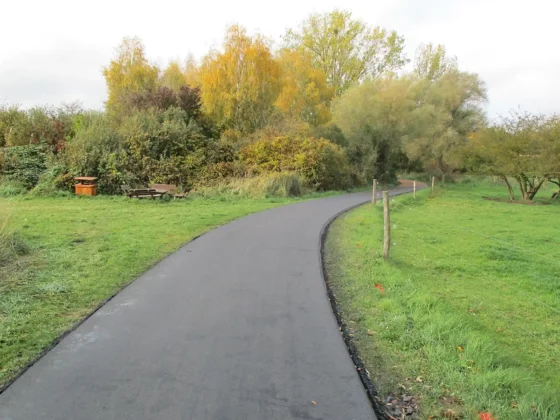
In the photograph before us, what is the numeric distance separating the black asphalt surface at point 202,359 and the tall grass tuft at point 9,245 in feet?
8.14

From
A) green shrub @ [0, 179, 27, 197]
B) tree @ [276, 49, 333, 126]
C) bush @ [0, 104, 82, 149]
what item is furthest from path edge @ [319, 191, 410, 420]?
tree @ [276, 49, 333, 126]

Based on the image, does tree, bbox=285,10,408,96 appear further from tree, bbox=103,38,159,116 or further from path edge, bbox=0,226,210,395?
path edge, bbox=0,226,210,395

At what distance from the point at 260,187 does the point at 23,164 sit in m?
11.1

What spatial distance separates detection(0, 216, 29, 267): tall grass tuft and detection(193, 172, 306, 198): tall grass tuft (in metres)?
10.8

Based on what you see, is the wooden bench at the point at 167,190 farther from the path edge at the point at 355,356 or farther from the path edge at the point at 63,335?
the path edge at the point at 355,356

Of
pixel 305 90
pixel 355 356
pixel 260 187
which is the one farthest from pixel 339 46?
pixel 355 356

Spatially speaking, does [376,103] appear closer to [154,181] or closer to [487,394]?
[154,181]

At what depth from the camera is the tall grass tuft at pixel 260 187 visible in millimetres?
18703

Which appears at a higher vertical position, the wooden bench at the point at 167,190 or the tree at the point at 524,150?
the tree at the point at 524,150

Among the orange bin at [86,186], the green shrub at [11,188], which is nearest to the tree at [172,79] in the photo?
the orange bin at [86,186]

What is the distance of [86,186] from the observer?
18.5 metres

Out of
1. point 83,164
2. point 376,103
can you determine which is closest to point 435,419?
point 83,164

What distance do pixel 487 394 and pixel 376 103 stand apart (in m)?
28.0

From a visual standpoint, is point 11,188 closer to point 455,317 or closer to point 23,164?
point 23,164
